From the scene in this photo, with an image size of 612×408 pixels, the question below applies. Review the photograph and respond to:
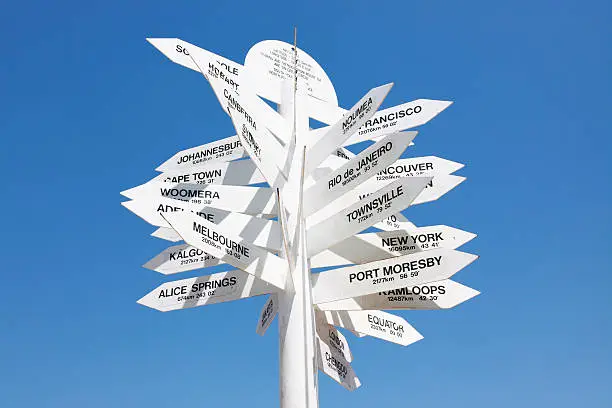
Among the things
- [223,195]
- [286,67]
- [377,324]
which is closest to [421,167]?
[377,324]

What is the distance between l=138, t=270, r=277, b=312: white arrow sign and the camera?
22.2 feet

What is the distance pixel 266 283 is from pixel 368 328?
1475 mm

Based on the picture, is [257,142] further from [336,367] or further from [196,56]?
[336,367]

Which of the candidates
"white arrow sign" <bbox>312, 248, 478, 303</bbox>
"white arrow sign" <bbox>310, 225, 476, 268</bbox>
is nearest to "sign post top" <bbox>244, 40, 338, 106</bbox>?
"white arrow sign" <bbox>310, 225, 476, 268</bbox>

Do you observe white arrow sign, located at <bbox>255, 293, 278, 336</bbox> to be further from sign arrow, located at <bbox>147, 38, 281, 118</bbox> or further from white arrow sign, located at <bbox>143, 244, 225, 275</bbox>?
sign arrow, located at <bbox>147, 38, 281, 118</bbox>

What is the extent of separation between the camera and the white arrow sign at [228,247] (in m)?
5.30

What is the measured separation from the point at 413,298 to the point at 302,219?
1415 millimetres

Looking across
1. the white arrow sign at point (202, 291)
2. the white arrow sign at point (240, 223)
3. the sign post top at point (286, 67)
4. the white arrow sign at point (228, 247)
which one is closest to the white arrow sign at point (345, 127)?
the white arrow sign at point (240, 223)

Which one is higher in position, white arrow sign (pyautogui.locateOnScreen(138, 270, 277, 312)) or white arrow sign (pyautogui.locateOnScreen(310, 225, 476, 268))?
white arrow sign (pyautogui.locateOnScreen(310, 225, 476, 268))

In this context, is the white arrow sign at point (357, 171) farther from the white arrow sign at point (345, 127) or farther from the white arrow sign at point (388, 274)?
the white arrow sign at point (388, 274)

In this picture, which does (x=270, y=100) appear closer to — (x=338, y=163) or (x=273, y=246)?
(x=338, y=163)

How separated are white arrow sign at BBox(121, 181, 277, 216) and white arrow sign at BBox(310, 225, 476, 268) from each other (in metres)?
0.82

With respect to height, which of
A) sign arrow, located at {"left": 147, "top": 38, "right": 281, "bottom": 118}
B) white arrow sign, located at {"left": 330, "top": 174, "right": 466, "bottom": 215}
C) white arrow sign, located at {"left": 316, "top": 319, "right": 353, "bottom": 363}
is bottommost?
white arrow sign, located at {"left": 316, "top": 319, "right": 353, "bottom": 363}

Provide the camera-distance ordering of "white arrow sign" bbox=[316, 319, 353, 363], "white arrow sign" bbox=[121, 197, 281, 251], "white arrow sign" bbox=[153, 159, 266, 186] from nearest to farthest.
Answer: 1. "white arrow sign" bbox=[121, 197, 281, 251]
2. "white arrow sign" bbox=[316, 319, 353, 363]
3. "white arrow sign" bbox=[153, 159, 266, 186]
